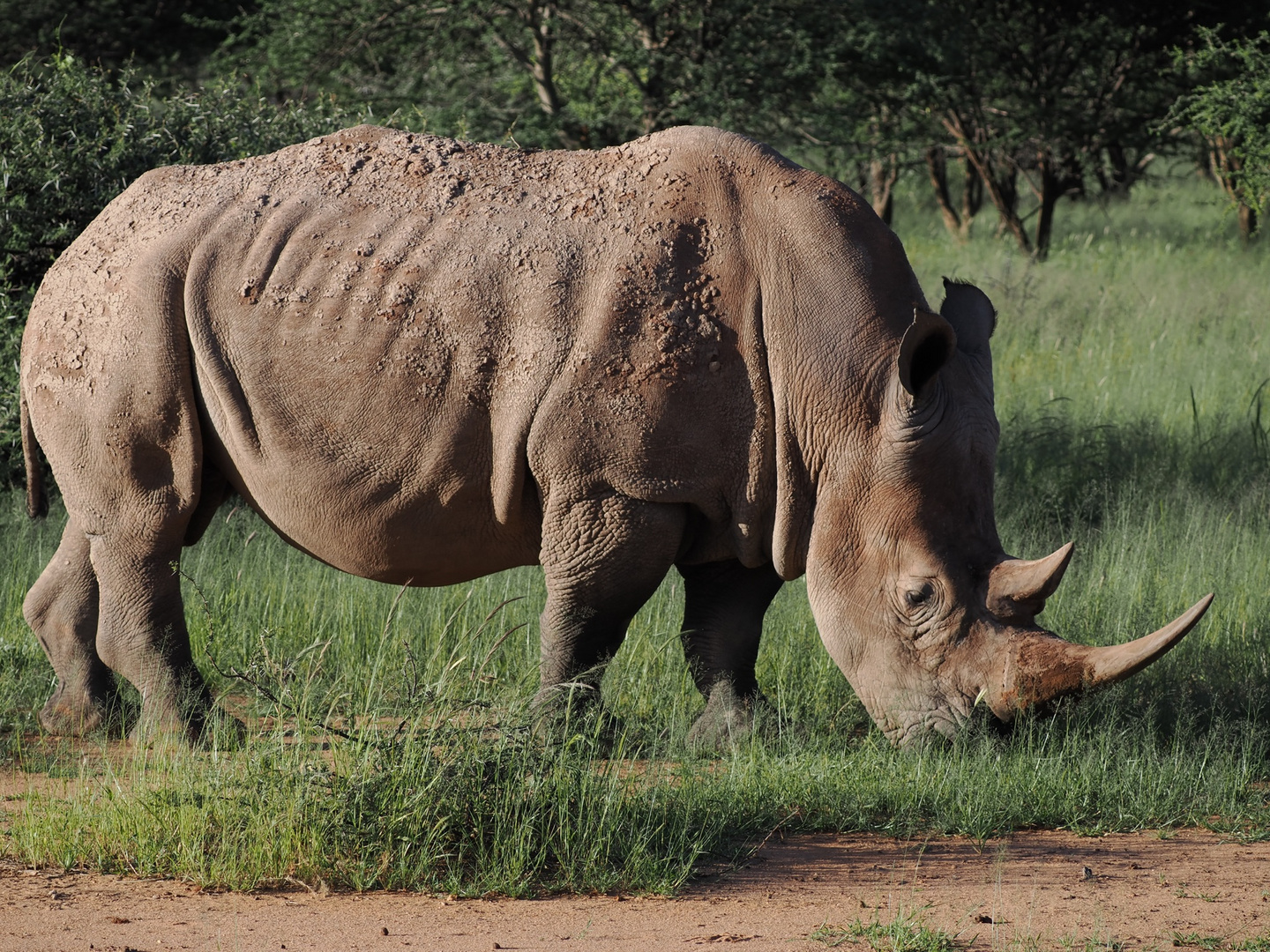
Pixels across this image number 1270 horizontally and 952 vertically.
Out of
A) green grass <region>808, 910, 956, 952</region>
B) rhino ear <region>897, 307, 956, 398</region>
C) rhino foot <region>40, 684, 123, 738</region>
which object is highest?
rhino ear <region>897, 307, 956, 398</region>

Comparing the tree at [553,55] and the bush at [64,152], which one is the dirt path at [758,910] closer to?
the bush at [64,152]

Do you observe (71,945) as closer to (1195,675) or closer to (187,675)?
(187,675)

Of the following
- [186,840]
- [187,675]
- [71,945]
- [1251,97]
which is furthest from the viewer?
[1251,97]

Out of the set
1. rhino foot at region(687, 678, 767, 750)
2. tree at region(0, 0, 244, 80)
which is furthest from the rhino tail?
tree at region(0, 0, 244, 80)

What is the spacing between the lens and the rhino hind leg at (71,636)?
567cm

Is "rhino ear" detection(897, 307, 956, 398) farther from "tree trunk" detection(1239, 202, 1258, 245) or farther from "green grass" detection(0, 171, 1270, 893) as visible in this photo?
"tree trunk" detection(1239, 202, 1258, 245)

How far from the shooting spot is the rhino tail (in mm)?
5531

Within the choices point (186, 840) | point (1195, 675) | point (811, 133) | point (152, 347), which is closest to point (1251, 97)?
point (811, 133)

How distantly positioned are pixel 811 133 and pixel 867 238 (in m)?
12.0

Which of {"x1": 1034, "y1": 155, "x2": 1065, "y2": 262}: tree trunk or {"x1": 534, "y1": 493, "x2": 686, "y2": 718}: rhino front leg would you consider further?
{"x1": 1034, "y1": 155, "x2": 1065, "y2": 262}: tree trunk

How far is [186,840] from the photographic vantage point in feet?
13.5

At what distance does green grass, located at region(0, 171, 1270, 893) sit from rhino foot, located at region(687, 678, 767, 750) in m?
0.10

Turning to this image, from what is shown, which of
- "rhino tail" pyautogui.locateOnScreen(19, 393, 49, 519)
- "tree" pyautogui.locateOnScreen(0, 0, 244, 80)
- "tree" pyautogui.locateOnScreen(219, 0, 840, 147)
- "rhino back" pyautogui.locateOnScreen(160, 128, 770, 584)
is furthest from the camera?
"tree" pyautogui.locateOnScreen(0, 0, 244, 80)

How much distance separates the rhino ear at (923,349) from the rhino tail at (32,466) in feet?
9.93
